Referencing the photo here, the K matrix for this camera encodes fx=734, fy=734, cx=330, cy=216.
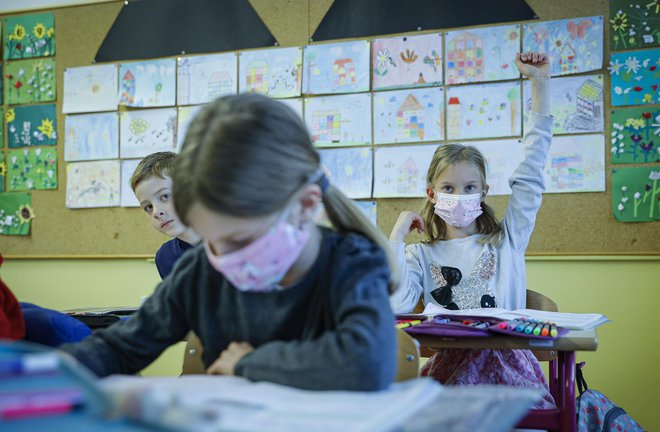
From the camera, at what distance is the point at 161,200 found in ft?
8.46

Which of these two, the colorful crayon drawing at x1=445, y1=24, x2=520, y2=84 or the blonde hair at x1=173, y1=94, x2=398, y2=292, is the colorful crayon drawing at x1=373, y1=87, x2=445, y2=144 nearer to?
the colorful crayon drawing at x1=445, y1=24, x2=520, y2=84

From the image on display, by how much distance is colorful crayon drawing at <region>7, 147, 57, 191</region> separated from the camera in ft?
14.4

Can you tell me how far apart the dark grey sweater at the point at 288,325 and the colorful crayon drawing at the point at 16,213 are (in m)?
3.57

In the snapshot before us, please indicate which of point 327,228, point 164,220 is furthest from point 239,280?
point 164,220

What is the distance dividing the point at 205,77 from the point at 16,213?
146 cm

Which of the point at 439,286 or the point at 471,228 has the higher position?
the point at 471,228

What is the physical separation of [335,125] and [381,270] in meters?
2.85

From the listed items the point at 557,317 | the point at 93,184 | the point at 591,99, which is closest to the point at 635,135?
the point at 591,99

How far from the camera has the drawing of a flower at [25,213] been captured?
441 cm

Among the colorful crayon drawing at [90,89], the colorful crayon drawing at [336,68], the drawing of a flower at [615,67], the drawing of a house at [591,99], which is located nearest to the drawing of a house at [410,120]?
the colorful crayon drawing at [336,68]

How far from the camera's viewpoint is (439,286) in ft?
8.32

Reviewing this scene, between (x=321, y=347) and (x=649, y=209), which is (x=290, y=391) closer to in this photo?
(x=321, y=347)

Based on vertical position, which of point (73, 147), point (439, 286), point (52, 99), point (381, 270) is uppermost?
point (52, 99)

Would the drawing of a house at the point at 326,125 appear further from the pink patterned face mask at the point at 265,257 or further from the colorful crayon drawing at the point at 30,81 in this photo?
the pink patterned face mask at the point at 265,257
